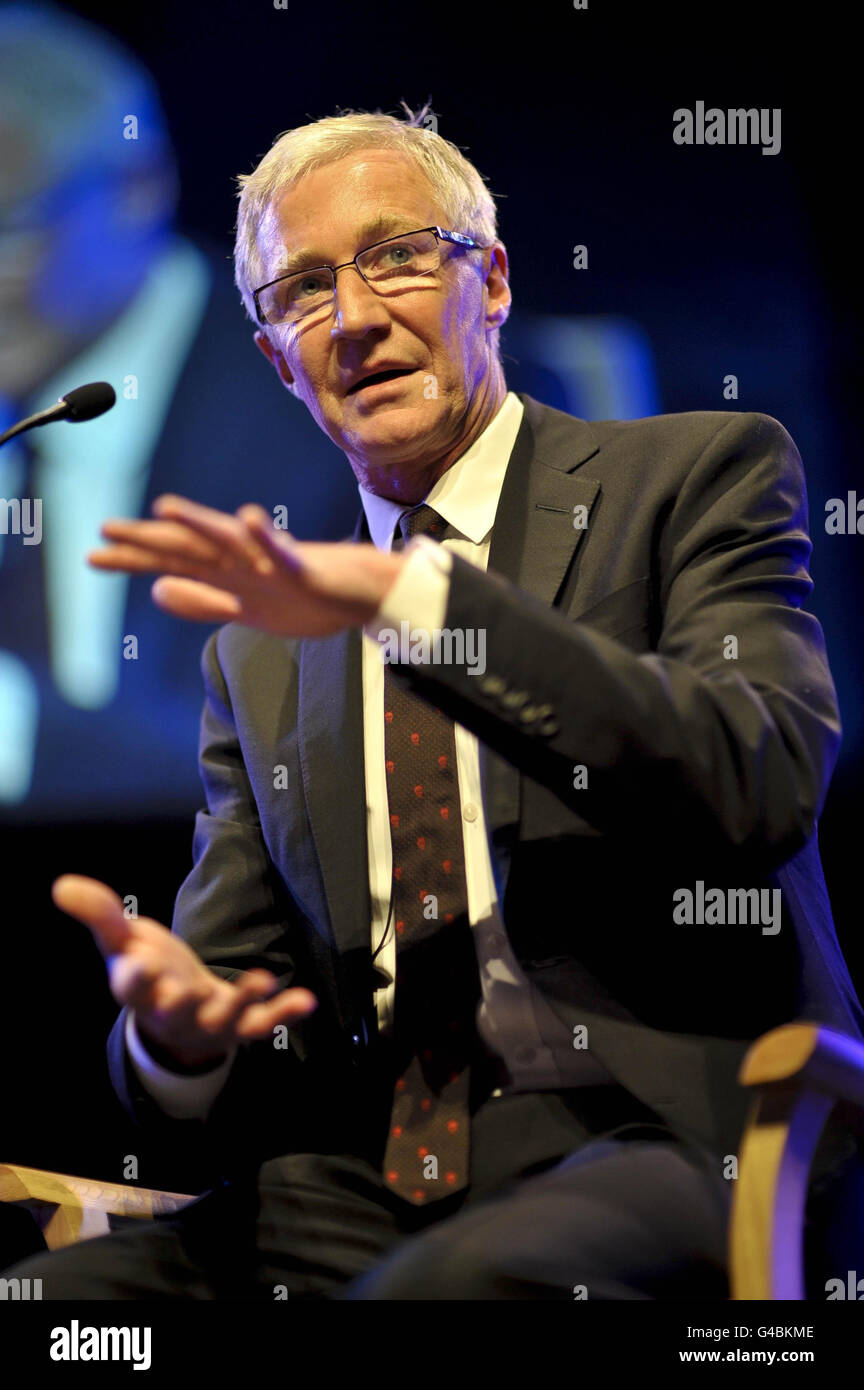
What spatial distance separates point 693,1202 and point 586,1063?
25cm

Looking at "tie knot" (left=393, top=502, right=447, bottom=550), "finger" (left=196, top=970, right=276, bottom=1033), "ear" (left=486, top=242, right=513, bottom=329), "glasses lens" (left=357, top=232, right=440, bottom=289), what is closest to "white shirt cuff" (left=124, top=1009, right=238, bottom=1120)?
"finger" (left=196, top=970, right=276, bottom=1033)

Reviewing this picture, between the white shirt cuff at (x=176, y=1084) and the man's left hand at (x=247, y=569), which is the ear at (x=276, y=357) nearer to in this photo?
the man's left hand at (x=247, y=569)

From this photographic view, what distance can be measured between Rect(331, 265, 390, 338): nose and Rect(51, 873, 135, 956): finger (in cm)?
101

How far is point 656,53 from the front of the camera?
9.12 feet

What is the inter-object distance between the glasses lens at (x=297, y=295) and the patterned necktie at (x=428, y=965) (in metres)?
0.67

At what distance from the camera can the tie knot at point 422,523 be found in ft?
6.11

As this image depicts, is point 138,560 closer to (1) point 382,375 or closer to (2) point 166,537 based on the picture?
(2) point 166,537

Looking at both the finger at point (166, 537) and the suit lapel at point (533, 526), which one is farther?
the suit lapel at point (533, 526)

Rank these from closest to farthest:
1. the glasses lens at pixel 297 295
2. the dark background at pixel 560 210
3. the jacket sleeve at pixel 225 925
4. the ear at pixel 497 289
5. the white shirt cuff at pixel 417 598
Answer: the white shirt cuff at pixel 417 598
the jacket sleeve at pixel 225 925
the glasses lens at pixel 297 295
the ear at pixel 497 289
the dark background at pixel 560 210

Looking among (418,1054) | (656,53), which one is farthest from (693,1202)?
(656,53)

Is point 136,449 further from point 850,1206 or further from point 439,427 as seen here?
point 850,1206

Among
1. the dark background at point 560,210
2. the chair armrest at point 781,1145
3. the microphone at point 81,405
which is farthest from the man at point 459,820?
the dark background at point 560,210

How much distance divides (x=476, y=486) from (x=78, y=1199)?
47.5 inches
